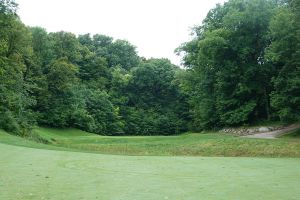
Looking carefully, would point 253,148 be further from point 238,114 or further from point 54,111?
point 54,111

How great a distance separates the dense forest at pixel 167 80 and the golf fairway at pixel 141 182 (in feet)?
59.7

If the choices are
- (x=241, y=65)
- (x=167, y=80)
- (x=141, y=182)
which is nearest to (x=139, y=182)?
(x=141, y=182)

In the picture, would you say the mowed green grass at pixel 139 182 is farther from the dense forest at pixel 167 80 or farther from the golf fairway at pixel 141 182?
the dense forest at pixel 167 80

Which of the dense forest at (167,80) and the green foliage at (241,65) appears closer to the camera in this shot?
the dense forest at (167,80)

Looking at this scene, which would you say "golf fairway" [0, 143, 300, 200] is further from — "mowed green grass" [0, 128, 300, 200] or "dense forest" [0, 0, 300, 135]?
"dense forest" [0, 0, 300, 135]

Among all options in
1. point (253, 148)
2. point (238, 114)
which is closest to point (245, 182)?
point (253, 148)

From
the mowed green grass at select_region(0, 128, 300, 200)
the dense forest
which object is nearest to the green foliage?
the dense forest

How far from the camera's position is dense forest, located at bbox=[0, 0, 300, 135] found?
3628 cm

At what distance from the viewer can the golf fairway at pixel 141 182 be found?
827 cm

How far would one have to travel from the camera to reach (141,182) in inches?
391

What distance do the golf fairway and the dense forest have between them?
716 inches

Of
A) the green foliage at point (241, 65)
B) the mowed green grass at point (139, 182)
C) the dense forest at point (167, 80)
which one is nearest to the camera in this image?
the mowed green grass at point (139, 182)

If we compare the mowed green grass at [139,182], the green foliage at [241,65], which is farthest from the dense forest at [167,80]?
the mowed green grass at [139,182]

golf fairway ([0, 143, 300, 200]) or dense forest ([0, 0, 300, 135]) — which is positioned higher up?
dense forest ([0, 0, 300, 135])
